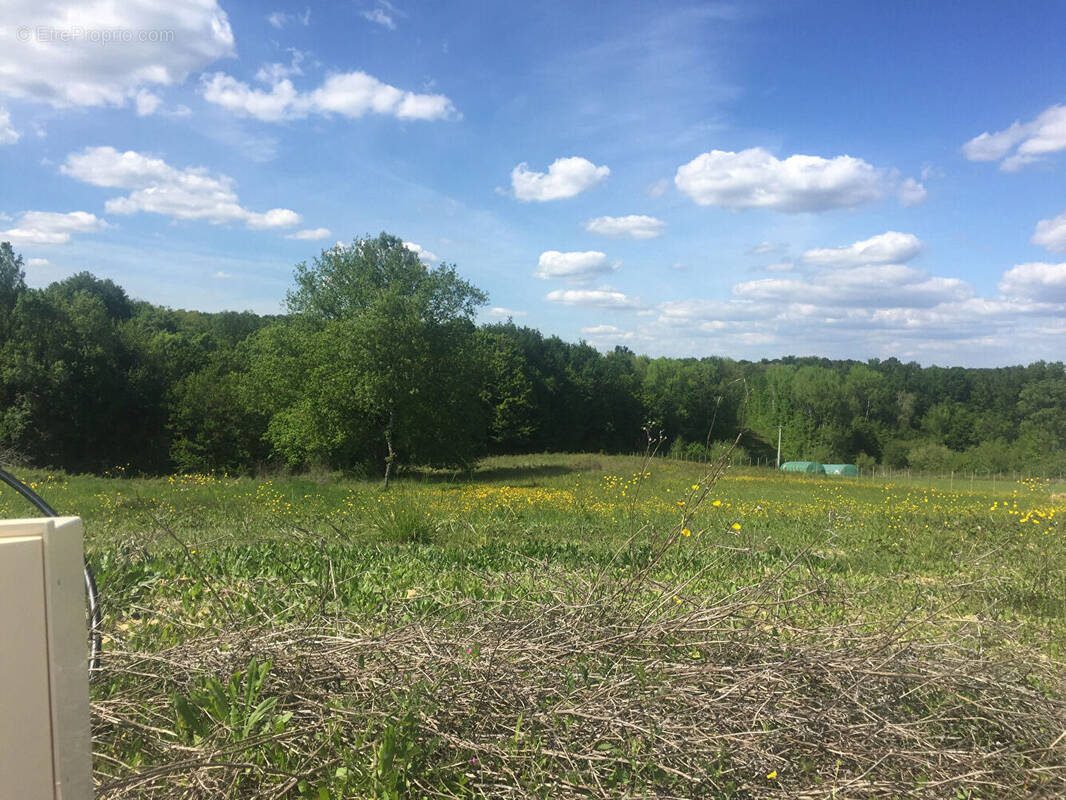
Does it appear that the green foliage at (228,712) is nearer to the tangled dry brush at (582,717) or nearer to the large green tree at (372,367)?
the tangled dry brush at (582,717)

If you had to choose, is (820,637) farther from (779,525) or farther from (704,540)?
(779,525)

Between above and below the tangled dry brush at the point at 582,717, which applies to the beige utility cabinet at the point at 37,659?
above

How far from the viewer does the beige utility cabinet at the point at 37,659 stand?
1054 mm

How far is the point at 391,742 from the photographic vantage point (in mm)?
2355

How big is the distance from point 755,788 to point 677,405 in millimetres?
44574

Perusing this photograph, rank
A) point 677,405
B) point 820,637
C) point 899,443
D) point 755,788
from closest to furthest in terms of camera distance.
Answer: point 755,788, point 820,637, point 677,405, point 899,443

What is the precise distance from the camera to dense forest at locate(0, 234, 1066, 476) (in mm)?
27500

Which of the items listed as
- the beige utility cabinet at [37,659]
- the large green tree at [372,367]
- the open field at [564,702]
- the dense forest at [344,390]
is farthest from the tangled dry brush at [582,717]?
the large green tree at [372,367]

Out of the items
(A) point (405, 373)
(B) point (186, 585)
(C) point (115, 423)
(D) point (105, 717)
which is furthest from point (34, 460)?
(D) point (105, 717)

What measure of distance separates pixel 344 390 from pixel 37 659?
86.6ft

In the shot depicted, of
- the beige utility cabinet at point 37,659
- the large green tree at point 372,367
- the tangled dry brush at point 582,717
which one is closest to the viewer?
the beige utility cabinet at point 37,659

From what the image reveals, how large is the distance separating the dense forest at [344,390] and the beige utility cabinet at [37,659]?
23.3ft

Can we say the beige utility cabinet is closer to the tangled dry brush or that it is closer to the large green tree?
the tangled dry brush

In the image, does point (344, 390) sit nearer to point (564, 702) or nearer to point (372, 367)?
point (372, 367)
